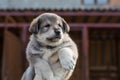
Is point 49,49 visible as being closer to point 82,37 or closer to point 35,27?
point 35,27

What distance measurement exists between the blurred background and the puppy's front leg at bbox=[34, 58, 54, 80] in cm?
972

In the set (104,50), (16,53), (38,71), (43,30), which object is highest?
(43,30)

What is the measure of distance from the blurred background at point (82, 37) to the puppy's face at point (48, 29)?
9733 mm

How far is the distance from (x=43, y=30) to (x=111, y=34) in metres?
14.2

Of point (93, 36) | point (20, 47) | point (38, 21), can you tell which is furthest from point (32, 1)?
point (38, 21)

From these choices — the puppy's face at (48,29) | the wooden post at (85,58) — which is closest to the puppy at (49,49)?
the puppy's face at (48,29)

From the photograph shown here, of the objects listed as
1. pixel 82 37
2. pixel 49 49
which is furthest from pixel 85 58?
pixel 49 49

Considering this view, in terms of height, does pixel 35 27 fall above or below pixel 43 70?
above

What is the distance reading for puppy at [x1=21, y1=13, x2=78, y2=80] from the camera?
2193 mm

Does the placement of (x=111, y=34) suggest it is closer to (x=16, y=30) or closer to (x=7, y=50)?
(x=16, y=30)

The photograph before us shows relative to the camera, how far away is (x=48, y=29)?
2207 mm

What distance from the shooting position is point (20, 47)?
532 inches

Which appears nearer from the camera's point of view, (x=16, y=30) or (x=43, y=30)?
(x=43, y=30)

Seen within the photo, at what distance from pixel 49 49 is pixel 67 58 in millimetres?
142
